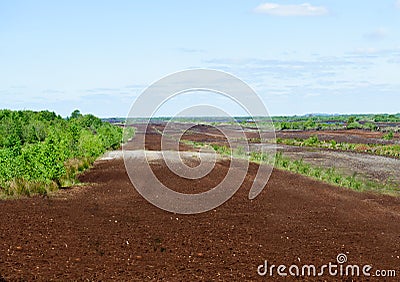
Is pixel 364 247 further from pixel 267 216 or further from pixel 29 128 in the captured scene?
pixel 29 128

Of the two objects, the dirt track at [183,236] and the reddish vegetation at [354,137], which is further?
the reddish vegetation at [354,137]

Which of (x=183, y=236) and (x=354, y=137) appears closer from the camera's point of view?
(x=183, y=236)

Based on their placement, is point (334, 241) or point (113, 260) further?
point (334, 241)

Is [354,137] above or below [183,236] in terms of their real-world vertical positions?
above

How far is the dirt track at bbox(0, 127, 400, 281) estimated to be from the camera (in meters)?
9.64

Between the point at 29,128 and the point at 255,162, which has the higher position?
the point at 29,128

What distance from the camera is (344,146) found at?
55219mm

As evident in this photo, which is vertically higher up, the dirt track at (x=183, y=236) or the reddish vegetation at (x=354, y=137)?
the reddish vegetation at (x=354, y=137)

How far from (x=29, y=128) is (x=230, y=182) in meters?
35.9

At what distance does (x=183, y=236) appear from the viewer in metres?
12.2

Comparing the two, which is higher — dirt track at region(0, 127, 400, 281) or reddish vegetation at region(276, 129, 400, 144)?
reddish vegetation at region(276, 129, 400, 144)

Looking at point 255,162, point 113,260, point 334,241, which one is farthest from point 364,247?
point 255,162

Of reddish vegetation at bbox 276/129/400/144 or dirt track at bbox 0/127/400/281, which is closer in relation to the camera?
dirt track at bbox 0/127/400/281

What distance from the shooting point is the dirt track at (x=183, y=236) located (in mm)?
9641
